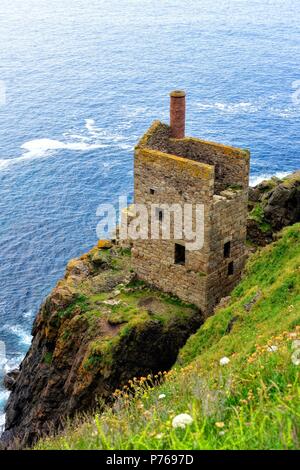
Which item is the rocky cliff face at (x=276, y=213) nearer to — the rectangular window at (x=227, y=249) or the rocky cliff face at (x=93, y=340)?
the rectangular window at (x=227, y=249)

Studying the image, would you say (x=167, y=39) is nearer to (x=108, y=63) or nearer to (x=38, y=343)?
(x=108, y=63)

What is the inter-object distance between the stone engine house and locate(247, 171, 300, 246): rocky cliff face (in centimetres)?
688

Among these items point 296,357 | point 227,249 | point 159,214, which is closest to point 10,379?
point 159,214

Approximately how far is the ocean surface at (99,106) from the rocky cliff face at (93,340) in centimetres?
1287

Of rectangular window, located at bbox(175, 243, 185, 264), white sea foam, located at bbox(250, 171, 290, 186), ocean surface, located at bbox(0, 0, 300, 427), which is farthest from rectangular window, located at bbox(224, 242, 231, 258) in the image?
white sea foam, located at bbox(250, 171, 290, 186)

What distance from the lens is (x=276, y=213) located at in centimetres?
4700

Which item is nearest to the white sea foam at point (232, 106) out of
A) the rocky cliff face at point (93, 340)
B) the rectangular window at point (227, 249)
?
the rocky cliff face at point (93, 340)

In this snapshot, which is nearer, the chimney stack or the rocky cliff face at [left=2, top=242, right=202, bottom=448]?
the rocky cliff face at [left=2, top=242, right=202, bottom=448]

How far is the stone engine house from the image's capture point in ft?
119

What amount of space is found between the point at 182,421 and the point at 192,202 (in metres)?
24.0

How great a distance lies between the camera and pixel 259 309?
2938cm

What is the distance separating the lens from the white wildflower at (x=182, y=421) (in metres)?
12.7

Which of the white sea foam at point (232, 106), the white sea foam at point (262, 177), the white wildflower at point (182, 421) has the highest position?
the white wildflower at point (182, 421)

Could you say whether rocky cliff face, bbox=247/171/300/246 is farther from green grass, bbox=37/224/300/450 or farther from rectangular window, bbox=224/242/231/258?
green grass, bbox=37/224/300/450
